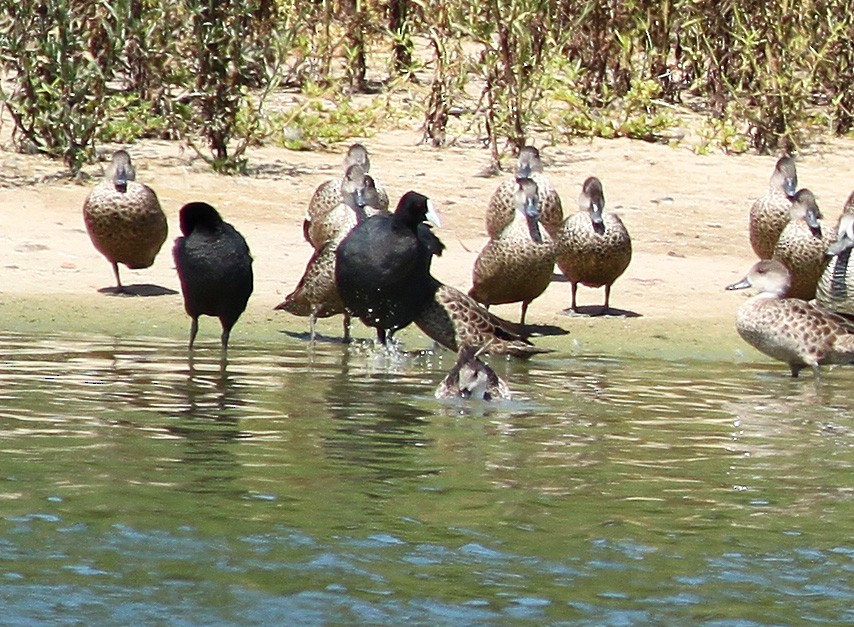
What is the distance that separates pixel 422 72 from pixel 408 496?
1254cm

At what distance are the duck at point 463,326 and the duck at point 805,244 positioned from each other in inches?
87.6

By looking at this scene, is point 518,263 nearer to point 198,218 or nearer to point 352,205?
point 352,205

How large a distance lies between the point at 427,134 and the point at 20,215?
4085mm

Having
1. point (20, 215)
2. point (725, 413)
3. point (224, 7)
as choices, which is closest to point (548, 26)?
point (224, 7)

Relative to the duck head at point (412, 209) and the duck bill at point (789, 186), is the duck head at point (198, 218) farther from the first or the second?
the duck bill at point (789, 186)

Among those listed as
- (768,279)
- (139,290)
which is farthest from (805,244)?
(139,290)

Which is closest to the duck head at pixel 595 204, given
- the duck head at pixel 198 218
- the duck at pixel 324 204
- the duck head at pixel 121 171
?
the duck at pixel 324 204

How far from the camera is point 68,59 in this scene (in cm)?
1429

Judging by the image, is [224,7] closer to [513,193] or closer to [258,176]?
[258,176]

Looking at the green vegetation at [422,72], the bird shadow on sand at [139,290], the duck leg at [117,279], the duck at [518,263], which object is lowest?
the bird shadow on sand at [139,290]

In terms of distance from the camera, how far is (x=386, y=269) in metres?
10.1

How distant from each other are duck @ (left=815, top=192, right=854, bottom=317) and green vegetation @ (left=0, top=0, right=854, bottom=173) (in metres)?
4.51

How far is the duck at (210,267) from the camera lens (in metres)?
9.96

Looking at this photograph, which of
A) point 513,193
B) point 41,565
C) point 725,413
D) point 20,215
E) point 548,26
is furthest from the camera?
point 548,26
